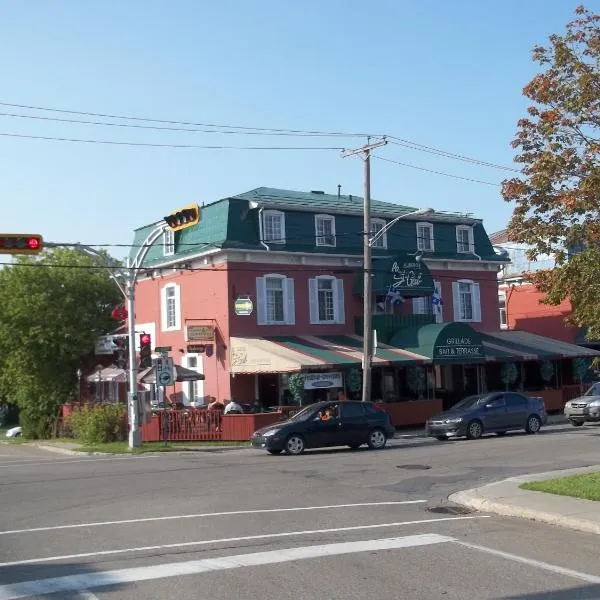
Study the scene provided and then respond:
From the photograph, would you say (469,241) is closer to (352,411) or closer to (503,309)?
(503,309)

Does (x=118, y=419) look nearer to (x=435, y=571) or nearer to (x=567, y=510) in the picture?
(x=567, y=510)

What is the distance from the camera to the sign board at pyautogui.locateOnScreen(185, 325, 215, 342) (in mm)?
33094

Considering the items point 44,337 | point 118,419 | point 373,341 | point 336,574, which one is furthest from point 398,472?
point 44,337

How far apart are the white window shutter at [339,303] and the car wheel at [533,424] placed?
9822 mm

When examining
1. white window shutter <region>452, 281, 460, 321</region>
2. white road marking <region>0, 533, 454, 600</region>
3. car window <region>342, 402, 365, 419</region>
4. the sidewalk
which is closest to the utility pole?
car window <region>342, 402, 365, 419</region>

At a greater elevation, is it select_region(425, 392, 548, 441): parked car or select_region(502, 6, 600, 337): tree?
select_region(502, 6, 600, 337): tree

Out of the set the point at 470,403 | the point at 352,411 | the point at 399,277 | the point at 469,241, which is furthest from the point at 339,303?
the point at 352,411

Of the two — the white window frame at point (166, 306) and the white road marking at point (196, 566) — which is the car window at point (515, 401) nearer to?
the white window frame at point (166, 306)

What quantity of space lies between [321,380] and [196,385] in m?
5.92

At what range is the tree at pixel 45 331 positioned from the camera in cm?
4038

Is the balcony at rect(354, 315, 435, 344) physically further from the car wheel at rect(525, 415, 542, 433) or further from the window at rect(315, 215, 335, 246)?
the car wheel at rect(525, 415, 542, 433)

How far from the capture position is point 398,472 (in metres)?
18.9

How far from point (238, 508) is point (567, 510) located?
5.03 metres

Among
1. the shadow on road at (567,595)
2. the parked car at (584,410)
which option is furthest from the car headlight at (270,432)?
the shadow on road at (567,595)
